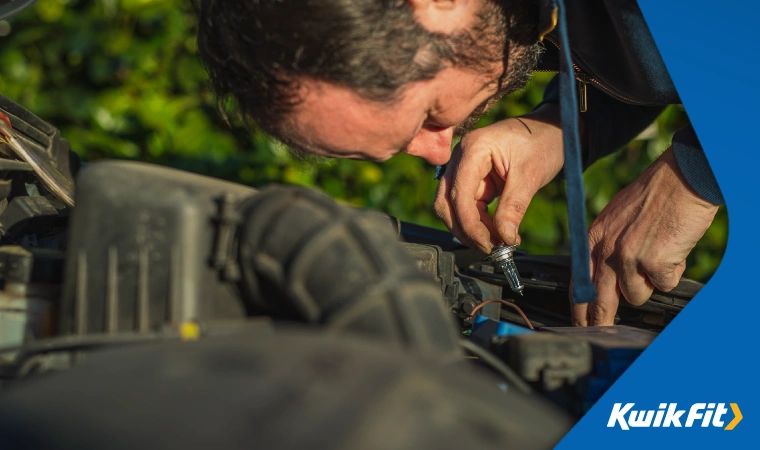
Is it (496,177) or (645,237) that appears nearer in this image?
(645,237)

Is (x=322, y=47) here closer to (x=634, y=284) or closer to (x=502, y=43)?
(x=502, y=43)

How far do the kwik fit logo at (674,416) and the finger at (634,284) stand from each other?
1.64 ft

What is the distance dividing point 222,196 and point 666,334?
22.9 inches

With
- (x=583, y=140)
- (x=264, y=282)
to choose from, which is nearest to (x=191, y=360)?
(x=264, y=282)

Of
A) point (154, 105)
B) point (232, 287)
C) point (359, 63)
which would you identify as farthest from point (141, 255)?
point (154, 105)

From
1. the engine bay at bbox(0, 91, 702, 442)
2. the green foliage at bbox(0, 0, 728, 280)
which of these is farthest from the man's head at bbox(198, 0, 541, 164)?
the green foliage at bbox(0, 0, 728, 280)

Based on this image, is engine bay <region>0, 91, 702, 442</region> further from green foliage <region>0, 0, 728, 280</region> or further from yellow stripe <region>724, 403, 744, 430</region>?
green foliage <region>0, 0, 728, 280</region>

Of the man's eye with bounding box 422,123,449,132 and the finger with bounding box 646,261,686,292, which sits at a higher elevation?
the man's eye with bounding box 422,123,449,132

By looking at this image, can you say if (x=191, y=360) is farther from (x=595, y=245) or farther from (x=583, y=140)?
(x=583, y=140)

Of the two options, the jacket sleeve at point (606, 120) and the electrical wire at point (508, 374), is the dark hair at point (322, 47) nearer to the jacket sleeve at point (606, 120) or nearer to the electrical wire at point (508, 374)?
the electrical wire at point (508, 374)

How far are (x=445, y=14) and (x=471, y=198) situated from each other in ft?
1.52

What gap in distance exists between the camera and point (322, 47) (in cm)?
125

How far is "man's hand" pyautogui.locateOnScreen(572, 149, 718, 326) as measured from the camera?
4.48 feet

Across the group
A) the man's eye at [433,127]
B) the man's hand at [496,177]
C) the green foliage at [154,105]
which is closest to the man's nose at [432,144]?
the man's eye at [433,127]
